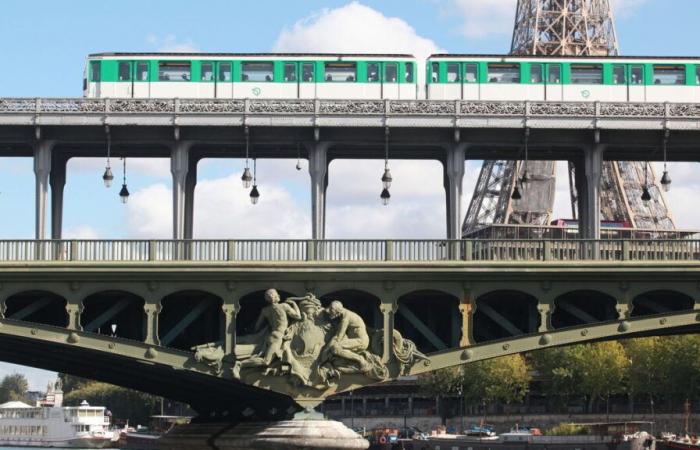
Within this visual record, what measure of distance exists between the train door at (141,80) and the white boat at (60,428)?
9696 cm

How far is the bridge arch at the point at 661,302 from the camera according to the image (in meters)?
63.2

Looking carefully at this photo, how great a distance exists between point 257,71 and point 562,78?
1286 cm

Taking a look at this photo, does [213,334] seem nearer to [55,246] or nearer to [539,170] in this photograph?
[55,246]

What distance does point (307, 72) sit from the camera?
72.1m

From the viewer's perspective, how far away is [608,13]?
522 feet

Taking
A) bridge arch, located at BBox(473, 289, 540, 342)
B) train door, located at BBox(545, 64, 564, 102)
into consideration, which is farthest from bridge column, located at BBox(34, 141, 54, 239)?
train door, located at BBox(545, 64, 564, 102)

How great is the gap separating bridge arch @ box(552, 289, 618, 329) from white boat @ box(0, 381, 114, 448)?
346ft

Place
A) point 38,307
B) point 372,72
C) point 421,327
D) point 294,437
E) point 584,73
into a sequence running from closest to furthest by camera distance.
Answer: point 294,437, point 38,307, point 421,327, point 372,72, point 584,73

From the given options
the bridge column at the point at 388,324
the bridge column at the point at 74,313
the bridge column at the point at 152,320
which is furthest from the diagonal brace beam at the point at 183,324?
the bridge column at the point at 388,324

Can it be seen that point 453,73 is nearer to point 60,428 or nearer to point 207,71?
point 207,71

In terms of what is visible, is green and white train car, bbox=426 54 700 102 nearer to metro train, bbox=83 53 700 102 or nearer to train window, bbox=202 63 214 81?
metro train, bbox=83 53 700 102

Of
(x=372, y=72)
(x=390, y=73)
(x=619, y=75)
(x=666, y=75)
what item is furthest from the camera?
(x=666, y=75)

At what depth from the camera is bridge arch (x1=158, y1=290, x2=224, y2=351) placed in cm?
6125

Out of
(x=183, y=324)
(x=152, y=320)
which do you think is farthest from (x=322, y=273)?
(x=152, y=320)
